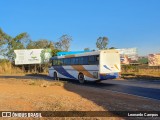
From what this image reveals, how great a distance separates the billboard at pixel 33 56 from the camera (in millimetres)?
58281

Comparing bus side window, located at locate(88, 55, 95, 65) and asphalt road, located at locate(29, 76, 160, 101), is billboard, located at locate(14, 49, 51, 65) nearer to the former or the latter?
bus side window, located at locate(88, 55, 95, 65)

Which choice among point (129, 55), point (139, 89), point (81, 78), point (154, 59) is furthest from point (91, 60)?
point (129, 55)

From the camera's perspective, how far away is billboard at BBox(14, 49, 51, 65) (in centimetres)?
5828

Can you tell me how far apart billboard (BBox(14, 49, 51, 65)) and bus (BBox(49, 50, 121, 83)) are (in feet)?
94.1

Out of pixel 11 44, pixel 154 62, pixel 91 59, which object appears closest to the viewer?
pixel 91 59

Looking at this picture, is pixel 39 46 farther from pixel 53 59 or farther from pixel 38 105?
pixel 38 105

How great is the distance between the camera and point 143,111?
1052cm

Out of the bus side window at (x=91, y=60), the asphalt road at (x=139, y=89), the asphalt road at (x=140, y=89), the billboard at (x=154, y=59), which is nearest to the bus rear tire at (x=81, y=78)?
the bus side window at (x=91, y=60)

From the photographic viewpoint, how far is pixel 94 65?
24.7m

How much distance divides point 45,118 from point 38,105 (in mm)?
2647

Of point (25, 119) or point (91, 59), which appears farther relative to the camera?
point (91, 59)

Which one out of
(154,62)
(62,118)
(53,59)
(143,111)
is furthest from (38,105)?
(154,62)

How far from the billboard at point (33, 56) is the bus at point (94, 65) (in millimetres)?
28678

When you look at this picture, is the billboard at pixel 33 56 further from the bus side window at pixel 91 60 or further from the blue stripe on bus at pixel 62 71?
the bus side window at pixel 91 60
